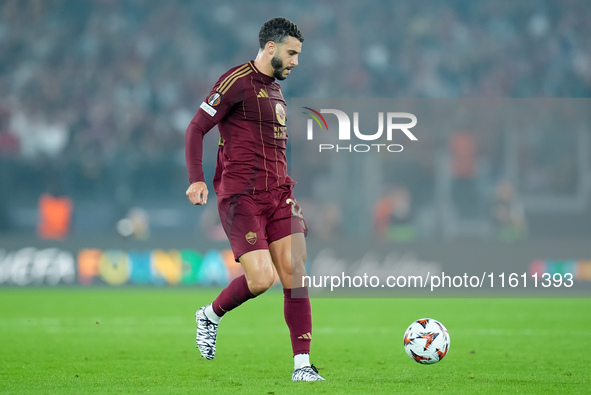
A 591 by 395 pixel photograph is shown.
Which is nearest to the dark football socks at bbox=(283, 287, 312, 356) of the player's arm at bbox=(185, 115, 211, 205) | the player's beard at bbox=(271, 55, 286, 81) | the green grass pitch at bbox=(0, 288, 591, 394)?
the green grass pitch at bbox=(0, 288, 591, 394)

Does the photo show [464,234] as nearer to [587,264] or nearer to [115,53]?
[587,264]

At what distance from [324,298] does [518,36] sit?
8.91m

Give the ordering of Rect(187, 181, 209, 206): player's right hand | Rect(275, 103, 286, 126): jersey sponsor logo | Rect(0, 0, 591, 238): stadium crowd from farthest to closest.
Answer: Rect(0, 0, 591, 238): stadium crowd
Rect(275, 103, 286, 126): jersey sponsor logo
Rect(187, 181, 209, 206): player's right hand

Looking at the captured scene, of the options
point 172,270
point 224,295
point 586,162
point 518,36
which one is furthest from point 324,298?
point 518,36

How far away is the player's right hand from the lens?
4930 millimetres

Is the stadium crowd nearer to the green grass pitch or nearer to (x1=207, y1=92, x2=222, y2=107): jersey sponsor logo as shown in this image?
the green grass pitch

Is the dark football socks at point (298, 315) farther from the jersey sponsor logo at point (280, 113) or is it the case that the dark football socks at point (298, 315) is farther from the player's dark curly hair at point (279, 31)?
the player's dark curly hair at point (279, 31)

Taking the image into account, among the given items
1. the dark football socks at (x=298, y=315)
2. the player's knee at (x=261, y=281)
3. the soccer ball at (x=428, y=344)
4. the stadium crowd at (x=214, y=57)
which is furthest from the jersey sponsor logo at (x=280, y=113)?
the stadium crowd at (x=214, y=57)

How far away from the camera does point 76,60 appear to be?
18188 mm

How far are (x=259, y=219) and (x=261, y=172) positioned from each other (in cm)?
28

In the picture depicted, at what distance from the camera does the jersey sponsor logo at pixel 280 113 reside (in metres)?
5.24

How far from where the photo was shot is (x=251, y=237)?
5.11 metres

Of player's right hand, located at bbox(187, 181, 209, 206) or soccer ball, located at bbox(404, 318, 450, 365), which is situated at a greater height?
player's right hand, located at bbox(187, 181, 209, 206)

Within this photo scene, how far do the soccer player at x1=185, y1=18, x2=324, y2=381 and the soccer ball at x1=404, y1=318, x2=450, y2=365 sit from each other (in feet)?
2.10
